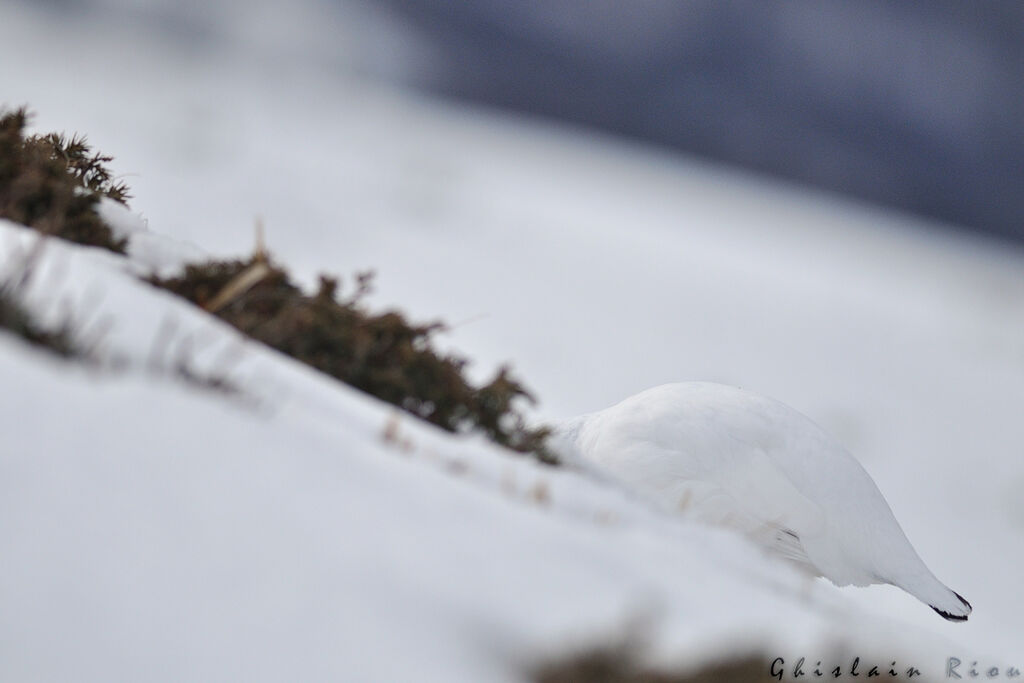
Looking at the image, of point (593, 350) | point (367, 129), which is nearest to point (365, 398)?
point (593, 350)

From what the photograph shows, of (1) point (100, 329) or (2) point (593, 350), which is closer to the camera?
(1) point (100, 329)

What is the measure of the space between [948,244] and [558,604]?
140 ft

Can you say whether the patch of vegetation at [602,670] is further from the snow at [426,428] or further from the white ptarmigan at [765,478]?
the white ptarmigan at [765,478]

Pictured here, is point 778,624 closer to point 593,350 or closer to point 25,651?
point 25,651

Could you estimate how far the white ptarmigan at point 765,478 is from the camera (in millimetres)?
4797

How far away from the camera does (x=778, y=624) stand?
2.44 meters

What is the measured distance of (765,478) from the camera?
484cm

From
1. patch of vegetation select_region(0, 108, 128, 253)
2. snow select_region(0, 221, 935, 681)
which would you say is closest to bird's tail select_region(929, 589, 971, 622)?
snow select_region(0, 221, 935, 681)

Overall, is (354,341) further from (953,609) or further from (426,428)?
(953,609)

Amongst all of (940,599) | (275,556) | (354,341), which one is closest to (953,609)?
(940,599)

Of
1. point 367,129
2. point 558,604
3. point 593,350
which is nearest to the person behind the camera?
point 558,604

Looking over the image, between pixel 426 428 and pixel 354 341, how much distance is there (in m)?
0.54

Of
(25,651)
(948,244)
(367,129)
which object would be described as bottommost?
(25,651)

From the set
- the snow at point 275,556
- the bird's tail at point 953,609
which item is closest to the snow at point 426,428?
the snow at point 275,556
